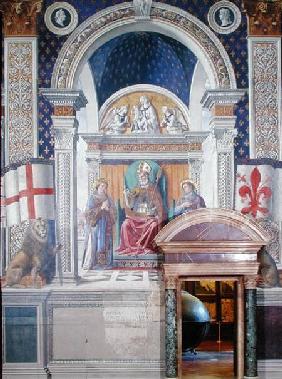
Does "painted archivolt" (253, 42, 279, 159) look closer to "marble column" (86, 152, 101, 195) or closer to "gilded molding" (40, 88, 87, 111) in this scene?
"marble column" (86, 152, 101, 195)

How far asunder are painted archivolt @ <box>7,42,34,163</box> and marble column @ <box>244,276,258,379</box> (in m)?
3.78

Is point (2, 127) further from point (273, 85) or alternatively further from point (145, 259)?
point (273, 85)

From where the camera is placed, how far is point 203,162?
37.3 feet

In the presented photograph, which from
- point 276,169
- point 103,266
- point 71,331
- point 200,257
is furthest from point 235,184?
point 71,331

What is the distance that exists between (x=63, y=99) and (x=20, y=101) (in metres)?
0.65

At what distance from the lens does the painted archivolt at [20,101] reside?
1077 centimetres

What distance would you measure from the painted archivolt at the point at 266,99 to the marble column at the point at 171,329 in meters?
2.46

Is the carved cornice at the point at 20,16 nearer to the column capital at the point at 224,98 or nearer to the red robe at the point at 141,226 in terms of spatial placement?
the column capital at the point at 224,98

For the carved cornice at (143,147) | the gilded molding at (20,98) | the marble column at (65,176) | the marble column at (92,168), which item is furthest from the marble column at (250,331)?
the gilded molding at (20,98)

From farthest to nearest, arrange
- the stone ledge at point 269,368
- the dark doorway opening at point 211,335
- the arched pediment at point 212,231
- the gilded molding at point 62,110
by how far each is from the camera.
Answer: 1. the gilded molding at point 62,110
2. the dark doorway opening at point 211,335
3. the stone ledge at point 269,368
4. the arched pediment at point 212,231

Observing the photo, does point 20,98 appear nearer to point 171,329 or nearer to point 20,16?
point 20,16

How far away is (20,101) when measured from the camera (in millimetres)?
10812

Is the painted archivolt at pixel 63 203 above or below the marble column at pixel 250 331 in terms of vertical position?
above

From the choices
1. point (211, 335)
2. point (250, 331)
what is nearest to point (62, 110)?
point (250, 331)
